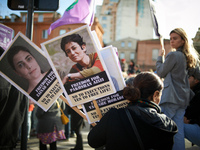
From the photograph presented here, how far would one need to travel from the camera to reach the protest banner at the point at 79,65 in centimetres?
198

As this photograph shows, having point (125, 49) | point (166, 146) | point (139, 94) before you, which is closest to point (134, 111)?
point (139, 94)

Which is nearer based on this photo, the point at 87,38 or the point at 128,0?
the point at 87,38

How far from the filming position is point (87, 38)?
6.51ft

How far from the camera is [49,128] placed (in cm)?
399

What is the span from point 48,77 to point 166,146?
1.34 m

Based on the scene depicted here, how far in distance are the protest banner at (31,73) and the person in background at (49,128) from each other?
1.95m

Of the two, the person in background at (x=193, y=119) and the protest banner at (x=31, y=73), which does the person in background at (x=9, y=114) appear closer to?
the protest banner at (x=31, y=73)

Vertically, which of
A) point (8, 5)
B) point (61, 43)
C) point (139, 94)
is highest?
point (8, 5)

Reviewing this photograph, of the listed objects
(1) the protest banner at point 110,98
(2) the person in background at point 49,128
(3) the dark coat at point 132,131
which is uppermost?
(1) the protest banner at point 110,98

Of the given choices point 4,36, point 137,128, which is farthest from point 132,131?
point 4,36

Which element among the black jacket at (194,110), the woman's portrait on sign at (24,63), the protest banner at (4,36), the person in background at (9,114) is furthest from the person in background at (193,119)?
the protest banner at (4,36)

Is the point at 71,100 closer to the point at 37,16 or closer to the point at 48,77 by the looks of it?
the point at 48,77

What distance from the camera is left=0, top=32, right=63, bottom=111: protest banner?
2193mm

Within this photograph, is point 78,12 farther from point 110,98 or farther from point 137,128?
point 137,128
